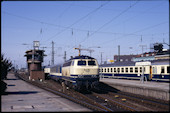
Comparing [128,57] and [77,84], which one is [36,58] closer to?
[77,84]

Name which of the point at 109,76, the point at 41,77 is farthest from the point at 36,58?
the point at 109,76

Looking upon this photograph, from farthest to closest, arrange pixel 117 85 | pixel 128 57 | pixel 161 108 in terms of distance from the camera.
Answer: pixel 128 57, pixel 117 85, pixel 161 108

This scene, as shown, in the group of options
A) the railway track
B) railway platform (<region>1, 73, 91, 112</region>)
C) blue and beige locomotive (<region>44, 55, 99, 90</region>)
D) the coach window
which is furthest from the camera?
the coach window

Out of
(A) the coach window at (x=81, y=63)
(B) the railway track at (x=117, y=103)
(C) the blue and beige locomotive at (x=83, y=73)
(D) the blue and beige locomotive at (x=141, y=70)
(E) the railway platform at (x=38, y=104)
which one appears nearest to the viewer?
(E) the railway platform at (x=38, y=104)

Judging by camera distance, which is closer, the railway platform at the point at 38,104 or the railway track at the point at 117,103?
the railway platform at the point at 38,104

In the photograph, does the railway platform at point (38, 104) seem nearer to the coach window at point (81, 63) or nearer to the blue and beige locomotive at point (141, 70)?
the coach window at point (81, 63)

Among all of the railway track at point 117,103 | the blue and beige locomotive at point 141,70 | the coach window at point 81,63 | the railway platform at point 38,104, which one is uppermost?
the coach window at point 81,63

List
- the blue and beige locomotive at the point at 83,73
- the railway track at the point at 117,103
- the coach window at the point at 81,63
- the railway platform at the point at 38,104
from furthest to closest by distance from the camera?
the coach window at the point at 81,63, the blue and beige locomotive at the point at 83,73, the railway track at the point at 117,103, the railway platform at the point at 38,104

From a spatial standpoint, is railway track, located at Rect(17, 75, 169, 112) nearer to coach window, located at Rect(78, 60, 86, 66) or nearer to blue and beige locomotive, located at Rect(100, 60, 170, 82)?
coach window, located at Rect(78, 60, 86, 66)

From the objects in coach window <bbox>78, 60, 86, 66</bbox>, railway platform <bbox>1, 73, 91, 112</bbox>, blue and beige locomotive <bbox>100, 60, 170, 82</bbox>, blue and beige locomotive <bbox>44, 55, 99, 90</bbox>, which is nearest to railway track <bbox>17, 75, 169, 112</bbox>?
railway platform <bbox>1, 73, 91, 112</bbox>

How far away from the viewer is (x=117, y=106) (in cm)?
1431

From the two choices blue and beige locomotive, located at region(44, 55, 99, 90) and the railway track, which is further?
blue and beige locomotive, located at region(44, 55, 99, 90)

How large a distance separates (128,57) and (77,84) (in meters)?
118

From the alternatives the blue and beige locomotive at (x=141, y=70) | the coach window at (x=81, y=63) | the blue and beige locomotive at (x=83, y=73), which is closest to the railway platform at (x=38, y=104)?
the blue and beige locomotive at (x=83, y=73)
